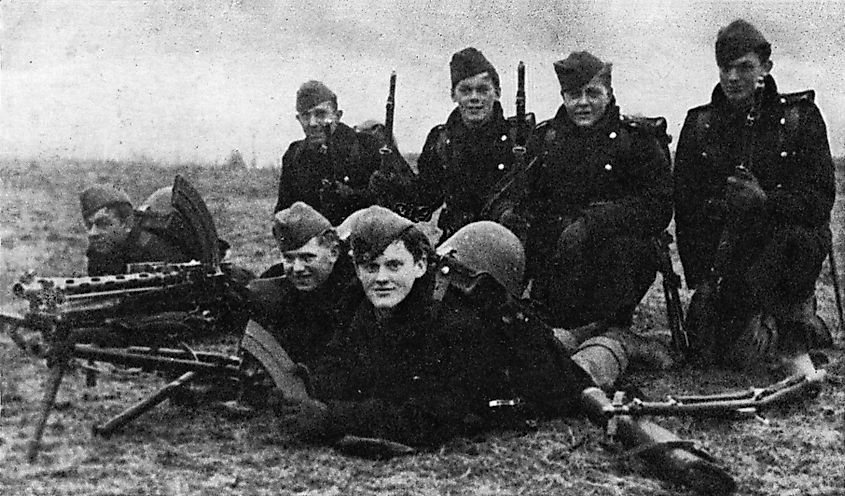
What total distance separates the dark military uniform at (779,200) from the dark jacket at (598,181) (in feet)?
1.29

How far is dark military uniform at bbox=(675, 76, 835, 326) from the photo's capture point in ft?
16.2

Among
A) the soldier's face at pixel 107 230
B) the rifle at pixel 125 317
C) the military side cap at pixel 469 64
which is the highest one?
the military side cap at pixel 469 64

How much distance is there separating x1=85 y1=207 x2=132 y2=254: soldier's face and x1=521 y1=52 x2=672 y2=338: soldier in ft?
8.51

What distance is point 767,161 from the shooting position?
5031 millimetres

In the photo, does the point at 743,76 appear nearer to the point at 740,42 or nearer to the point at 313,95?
the point at 740,42

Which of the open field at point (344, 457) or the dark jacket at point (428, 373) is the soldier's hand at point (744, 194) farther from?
the dark jacket at point (428, 373)

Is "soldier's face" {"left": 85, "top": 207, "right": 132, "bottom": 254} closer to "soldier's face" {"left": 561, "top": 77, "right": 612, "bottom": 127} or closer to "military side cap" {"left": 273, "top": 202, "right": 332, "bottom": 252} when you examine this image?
"military side cap" {"left": 273, "top": 202, "right": 332, "bottom": 252}

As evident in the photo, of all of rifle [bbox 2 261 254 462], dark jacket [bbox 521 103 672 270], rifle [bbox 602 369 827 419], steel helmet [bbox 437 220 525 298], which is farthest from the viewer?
A: dark jacket [bbox 521 103 672 270]

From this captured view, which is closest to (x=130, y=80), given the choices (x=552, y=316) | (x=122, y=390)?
(x=122, y=390)

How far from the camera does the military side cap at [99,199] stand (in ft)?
19.2

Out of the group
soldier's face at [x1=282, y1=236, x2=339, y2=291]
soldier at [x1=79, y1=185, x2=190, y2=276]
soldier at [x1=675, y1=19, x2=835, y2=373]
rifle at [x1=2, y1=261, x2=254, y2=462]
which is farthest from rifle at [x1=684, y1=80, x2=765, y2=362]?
soldier at [x1=79, y1=185, x2=190, y2=276]

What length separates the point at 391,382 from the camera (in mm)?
3939

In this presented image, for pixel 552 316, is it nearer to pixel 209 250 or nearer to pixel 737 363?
pixel 737 363

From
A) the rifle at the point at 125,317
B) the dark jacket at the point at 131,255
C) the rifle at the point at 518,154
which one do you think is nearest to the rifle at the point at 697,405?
the rifle at the point at 125,317
